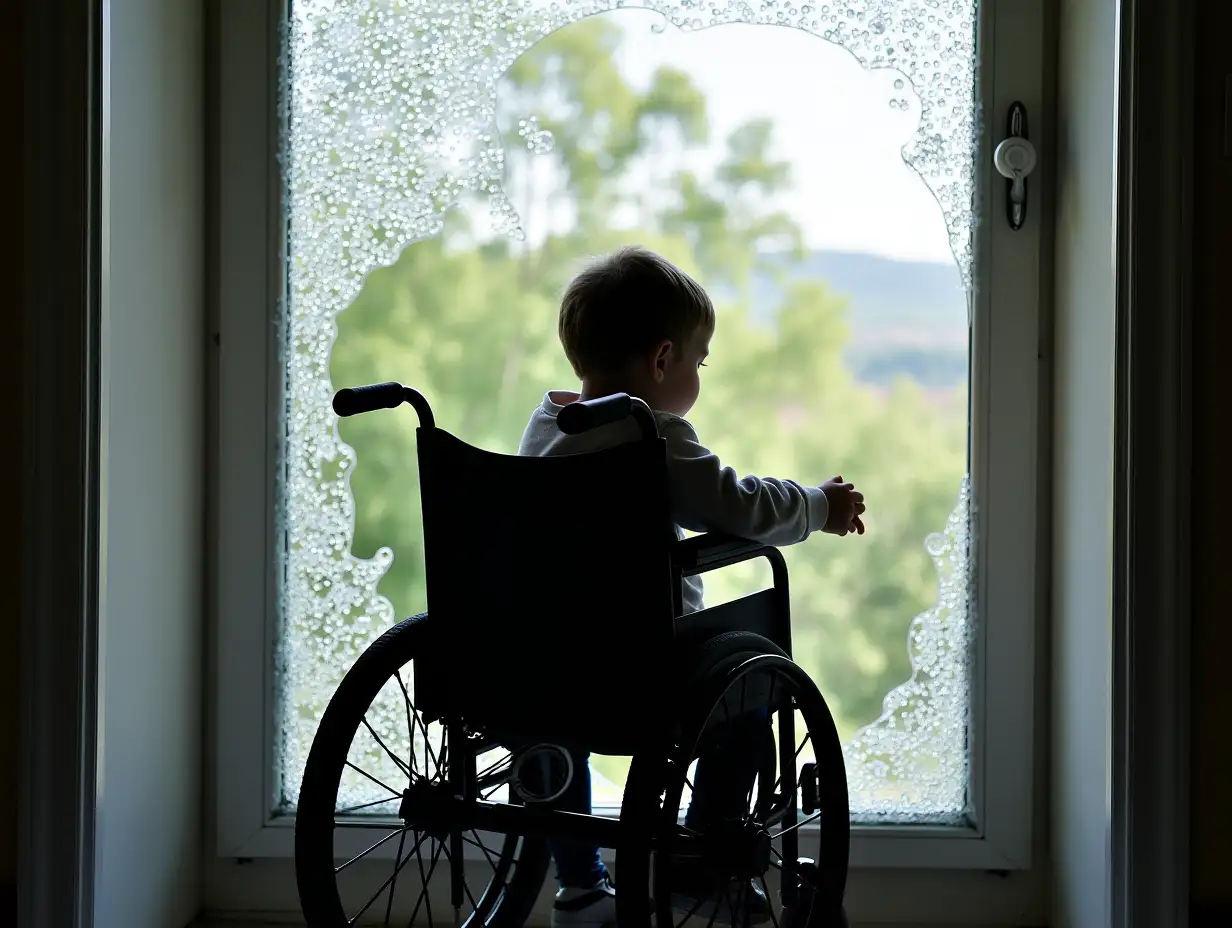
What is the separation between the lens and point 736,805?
48.4 inches

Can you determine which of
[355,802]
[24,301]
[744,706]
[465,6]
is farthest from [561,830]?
[465,6]

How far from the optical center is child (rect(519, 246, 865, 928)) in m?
1.26

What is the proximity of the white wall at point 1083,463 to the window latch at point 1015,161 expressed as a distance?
0.16 ft

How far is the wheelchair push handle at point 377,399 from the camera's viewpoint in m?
1.18

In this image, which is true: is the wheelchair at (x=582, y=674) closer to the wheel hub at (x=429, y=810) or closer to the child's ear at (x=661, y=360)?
the wheel hub at (x=429, y=810)

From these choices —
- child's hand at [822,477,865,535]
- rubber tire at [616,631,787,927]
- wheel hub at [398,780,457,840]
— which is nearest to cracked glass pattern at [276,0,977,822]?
child's hand at [822,477,865,535]

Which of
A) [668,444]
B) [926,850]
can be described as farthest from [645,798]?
[926,850]

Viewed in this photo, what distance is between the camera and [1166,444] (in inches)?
52.8

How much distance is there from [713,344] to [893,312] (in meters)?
0.25

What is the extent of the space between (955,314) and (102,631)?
3.86 feet

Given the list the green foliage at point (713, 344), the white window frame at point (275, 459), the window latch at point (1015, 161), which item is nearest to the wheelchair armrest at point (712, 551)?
the green foliage at point (713, 344)

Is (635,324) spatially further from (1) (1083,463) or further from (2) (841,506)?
(1) (1083,463)

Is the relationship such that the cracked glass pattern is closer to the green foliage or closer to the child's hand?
the green foliage

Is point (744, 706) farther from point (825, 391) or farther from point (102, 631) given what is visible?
point (102, 631)
